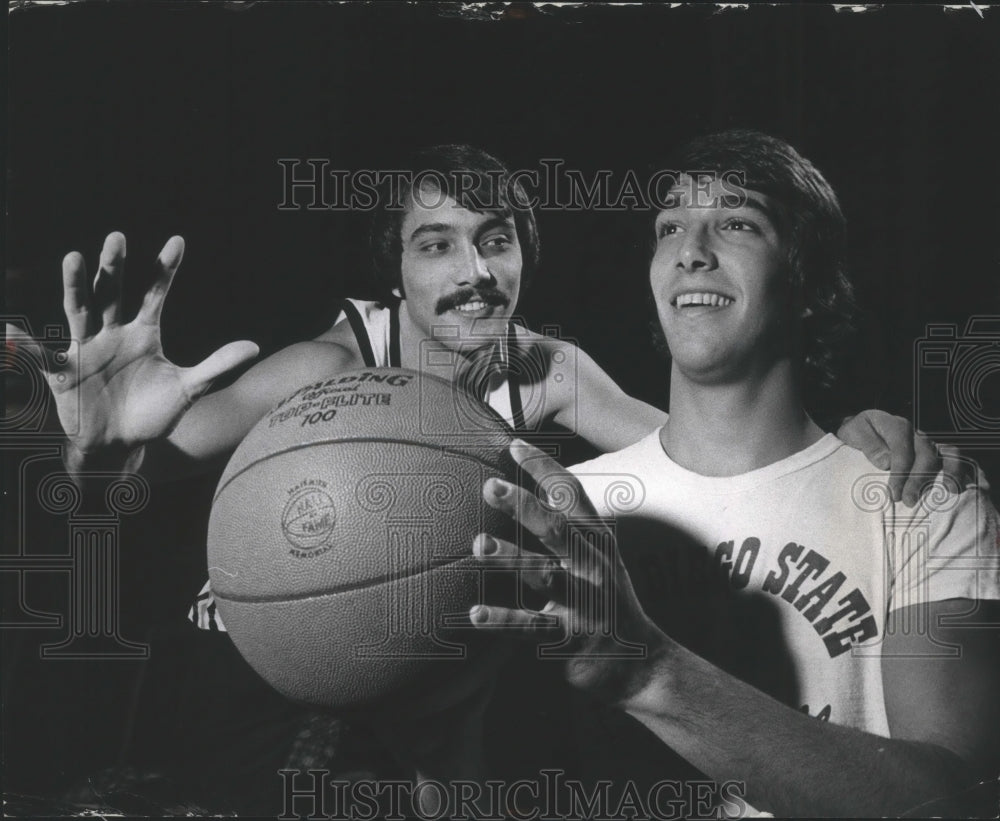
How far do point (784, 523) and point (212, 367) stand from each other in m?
1.27

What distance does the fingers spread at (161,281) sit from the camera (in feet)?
8.01

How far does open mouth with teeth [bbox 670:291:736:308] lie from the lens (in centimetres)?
231

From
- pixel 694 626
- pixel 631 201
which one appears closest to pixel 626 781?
pixel 694 626

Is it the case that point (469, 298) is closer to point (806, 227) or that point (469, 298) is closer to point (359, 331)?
point (359, 331)

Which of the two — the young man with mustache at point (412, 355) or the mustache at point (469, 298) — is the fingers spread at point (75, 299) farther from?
the mustache at point (469, 298)

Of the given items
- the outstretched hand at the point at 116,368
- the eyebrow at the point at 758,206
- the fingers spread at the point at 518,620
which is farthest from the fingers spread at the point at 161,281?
the eyebrow at the point at 758,206

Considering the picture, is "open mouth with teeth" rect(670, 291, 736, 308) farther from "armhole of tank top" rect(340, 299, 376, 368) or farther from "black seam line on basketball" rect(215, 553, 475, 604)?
"black seam line on basketball" rect(215, 553, 475, 604)

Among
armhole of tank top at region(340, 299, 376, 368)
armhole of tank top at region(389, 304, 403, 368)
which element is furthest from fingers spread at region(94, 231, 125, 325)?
armhole of tank top at region(389, 304, 403, 368)

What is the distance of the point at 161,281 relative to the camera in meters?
2.46

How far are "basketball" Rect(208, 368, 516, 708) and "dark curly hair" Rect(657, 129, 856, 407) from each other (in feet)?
2.67

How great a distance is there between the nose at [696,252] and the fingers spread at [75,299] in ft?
4.28

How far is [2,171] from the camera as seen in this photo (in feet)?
8.30

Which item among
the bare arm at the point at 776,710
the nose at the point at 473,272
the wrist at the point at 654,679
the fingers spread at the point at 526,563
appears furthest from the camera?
the nose at the point at 473,272

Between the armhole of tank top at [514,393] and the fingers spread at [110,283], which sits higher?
the fingers spread at [110,283]
